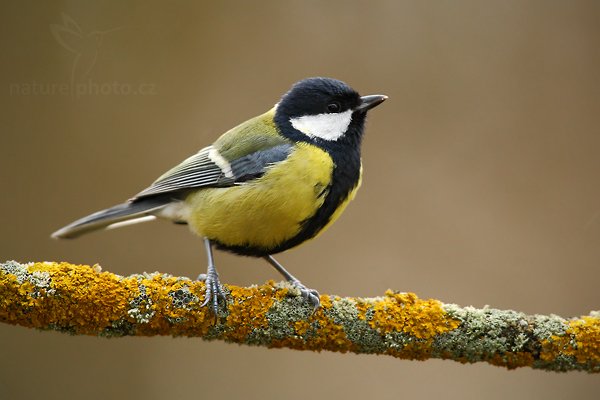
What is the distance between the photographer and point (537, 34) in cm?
362

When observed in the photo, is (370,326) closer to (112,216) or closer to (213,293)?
(213,293)

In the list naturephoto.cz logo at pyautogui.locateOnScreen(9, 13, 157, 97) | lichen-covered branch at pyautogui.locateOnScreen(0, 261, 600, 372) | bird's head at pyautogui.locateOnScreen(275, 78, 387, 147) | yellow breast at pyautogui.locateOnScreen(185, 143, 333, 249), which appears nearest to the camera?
lichen-covered branch at pyautogui.locateOnScreen(0, 261, 600, 372)

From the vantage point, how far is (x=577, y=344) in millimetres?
1850

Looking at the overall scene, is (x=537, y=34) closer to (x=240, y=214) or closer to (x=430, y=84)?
(x=430, y=84)

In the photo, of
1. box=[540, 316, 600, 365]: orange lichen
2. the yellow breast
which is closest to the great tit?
the yellow breast

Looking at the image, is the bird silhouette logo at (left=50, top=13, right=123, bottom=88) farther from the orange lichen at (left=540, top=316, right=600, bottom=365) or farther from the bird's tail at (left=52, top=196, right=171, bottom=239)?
the orange lichen at (left=540, top=316, right=600, bottom=365)

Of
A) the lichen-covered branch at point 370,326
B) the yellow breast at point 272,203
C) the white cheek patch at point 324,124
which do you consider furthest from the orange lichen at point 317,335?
the white cheek patch at point 324,124

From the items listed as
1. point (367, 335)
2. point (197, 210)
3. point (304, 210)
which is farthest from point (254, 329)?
point (197, 210)

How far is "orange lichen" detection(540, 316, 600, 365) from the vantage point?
1.84m

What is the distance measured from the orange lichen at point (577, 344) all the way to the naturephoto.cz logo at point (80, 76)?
2506 millimetres

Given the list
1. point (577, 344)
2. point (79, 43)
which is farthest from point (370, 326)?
point (79, 43)

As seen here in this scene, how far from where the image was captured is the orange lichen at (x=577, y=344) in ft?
6.05

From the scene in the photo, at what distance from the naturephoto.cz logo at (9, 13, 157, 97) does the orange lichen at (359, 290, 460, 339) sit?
214cm

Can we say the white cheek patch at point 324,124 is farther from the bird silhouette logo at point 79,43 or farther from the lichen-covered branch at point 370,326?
the bird silhouette logo at point 79,43
